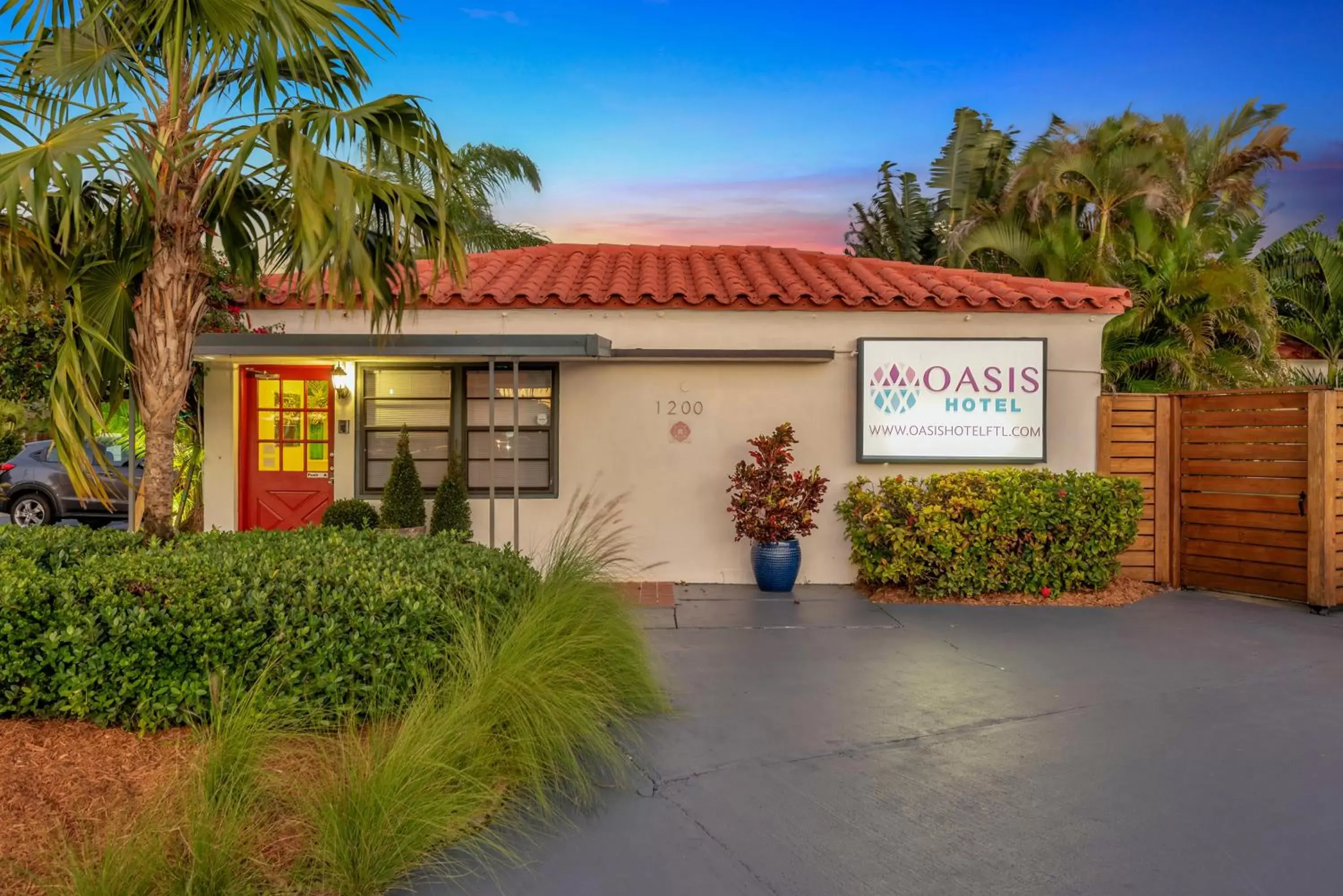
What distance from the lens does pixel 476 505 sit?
9.14 metres

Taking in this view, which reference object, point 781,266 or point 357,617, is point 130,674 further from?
point 781,266

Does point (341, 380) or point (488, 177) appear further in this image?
point (488, 177)

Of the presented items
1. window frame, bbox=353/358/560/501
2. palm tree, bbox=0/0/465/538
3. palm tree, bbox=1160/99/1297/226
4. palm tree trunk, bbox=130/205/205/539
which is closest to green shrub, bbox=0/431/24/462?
window frame, bbox=353/358/560/501

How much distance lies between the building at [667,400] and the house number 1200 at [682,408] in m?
0.02

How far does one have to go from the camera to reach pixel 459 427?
366 inches

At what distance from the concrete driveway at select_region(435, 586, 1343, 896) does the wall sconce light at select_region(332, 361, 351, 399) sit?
15.2 ft

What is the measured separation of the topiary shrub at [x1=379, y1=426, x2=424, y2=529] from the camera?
864 centimetres

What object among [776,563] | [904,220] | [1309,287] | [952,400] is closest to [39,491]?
[776,563]

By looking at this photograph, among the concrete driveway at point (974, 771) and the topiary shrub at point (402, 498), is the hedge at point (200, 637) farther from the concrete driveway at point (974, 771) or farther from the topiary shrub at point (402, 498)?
the topiary shrub at point (402, 498)

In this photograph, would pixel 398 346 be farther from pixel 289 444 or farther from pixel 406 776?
pixel 406 776

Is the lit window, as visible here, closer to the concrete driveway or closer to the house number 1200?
the house number 1200

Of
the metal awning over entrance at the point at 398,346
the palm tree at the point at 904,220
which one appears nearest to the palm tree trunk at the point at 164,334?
the metal awning over entrance at the point at 398,346

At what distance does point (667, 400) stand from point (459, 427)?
2.28 metres

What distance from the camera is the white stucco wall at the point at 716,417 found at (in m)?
9.01
